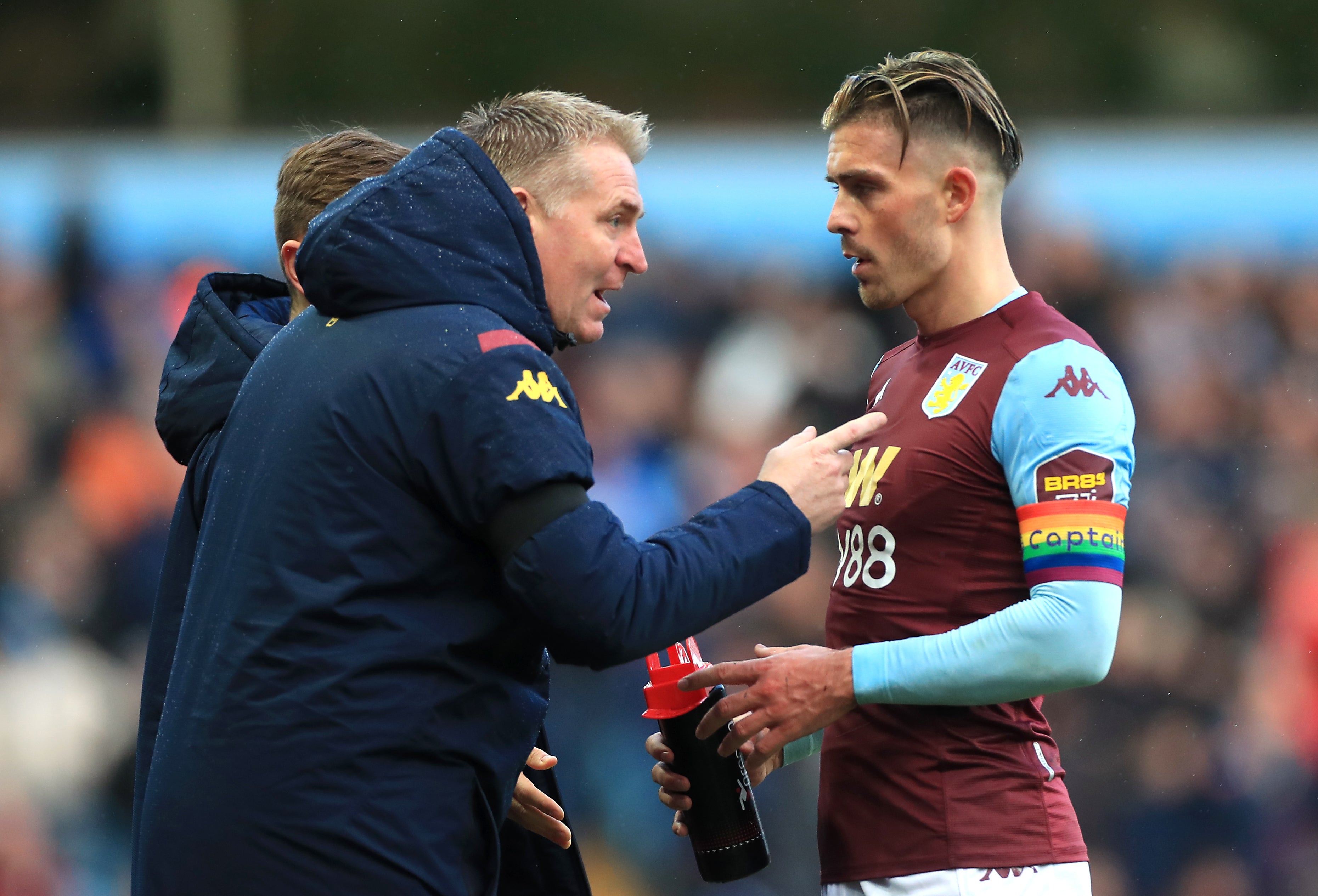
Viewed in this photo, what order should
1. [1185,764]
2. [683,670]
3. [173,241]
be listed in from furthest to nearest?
1. [173,241]
2. [1185,764]
3. [683,670]

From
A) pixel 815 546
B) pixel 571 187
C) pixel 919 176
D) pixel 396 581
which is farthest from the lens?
pixel 815 546

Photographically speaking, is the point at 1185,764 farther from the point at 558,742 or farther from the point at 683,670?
the point at 683,670

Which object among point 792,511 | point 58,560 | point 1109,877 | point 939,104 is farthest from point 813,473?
point 58,560

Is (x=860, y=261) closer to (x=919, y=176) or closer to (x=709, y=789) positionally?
(x=919, y=176)

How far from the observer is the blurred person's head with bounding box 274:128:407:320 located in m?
2.78

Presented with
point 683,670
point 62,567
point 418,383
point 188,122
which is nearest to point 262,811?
point 418,383

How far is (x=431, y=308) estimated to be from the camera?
2.10 metres

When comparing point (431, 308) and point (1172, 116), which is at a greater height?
point (1172, 116)

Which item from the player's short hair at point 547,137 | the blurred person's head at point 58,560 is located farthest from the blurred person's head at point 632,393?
the player's short hair at point 547,137

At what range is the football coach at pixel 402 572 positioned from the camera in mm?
1976

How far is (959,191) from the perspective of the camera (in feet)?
8.66

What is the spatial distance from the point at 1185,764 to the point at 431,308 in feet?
15.9

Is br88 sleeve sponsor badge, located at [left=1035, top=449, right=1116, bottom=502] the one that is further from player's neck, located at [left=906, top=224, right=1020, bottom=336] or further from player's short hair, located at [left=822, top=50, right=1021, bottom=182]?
player's short hair, located at [left=822, top=50, right=1021, bottom=182]

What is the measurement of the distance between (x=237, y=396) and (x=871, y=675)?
118 cm
